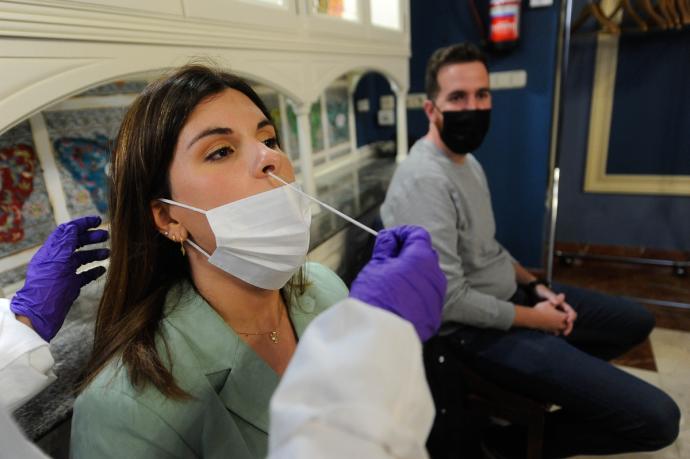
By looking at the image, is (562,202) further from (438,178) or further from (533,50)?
(438,178)

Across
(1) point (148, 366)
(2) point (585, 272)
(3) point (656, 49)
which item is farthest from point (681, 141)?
(1) point (148, 366)

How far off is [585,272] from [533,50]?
151 cm

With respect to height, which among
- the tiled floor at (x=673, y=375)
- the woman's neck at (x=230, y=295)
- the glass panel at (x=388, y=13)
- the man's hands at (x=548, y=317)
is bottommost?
the tiled floor at (x=673, y=375)

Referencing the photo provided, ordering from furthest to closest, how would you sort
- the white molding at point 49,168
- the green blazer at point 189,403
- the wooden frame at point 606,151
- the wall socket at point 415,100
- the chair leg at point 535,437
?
the wall socket at point 415,100
the wooden frame at point 606,151
the chair leg at point 535,437
the white molding at point 49,168
the green blazer at point 189,403

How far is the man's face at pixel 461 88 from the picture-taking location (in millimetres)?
1480

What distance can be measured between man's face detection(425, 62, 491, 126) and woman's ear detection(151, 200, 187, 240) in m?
1.05

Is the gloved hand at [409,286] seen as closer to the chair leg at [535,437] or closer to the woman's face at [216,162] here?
the woman's face at [216,162]

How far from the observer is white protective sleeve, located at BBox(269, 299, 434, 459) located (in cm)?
34

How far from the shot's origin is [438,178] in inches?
53.3

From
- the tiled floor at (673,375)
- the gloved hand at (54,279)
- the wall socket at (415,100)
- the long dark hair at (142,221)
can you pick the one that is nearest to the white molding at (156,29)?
the long dark hair at (142,221)

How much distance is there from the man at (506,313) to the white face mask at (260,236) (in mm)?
637

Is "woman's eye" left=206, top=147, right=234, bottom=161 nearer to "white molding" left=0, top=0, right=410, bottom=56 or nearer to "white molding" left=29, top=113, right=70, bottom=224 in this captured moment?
"white molding" left=0, top=0, right=410, bottom=56

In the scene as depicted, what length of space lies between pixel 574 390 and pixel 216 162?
1.15m

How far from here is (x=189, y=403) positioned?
68 centimetres
